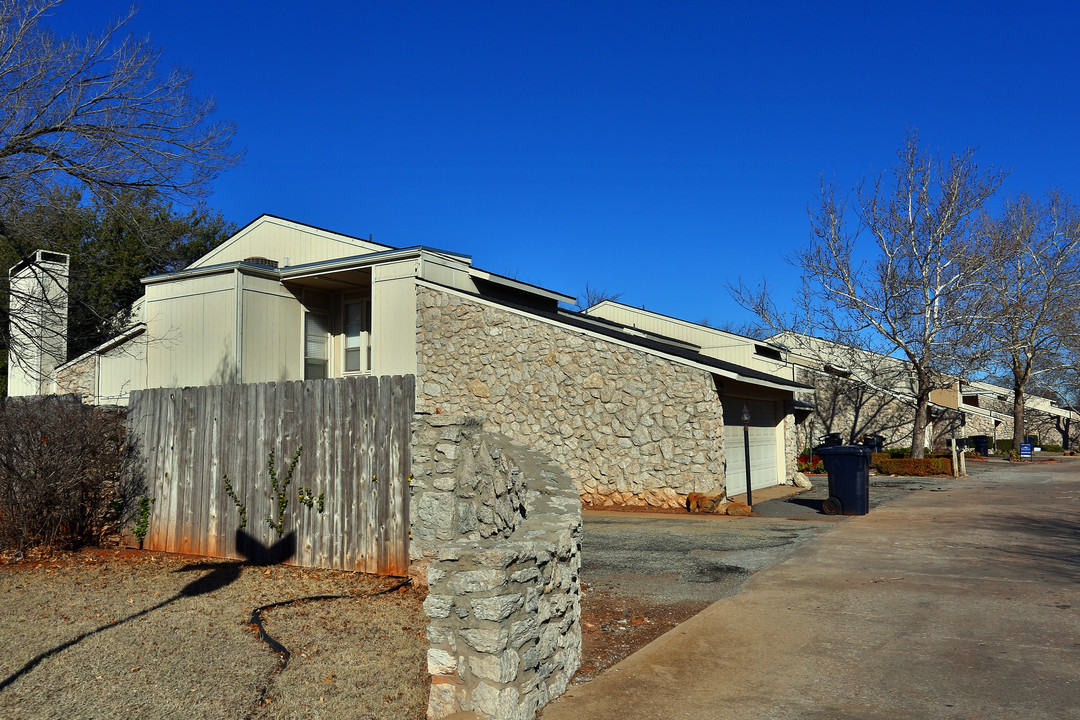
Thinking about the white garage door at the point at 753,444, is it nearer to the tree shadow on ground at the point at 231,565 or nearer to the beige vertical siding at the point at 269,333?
the beige vertical siding at the point at 269,333

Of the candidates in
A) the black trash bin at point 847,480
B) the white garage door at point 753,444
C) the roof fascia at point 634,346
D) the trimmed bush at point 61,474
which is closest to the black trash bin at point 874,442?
the white garage door at point 753,444

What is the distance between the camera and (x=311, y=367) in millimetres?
17781

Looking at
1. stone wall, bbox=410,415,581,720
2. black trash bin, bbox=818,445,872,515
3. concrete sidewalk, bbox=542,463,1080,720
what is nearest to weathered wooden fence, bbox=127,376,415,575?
stone wall, bbox=410,415,581,720

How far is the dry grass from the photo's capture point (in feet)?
14.9

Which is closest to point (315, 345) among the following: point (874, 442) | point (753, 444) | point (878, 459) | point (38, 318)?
point (38, 318)

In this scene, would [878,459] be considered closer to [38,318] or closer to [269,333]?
[269,333]

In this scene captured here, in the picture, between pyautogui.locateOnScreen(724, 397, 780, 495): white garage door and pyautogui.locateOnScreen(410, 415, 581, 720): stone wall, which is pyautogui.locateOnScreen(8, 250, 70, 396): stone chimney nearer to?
pyautogui.locateOnScreen(410, 415, 581, 720): stone wall

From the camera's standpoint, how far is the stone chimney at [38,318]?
1036 centimetres

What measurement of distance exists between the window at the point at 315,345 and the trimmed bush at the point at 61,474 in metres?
8.04

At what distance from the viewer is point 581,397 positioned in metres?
15.8

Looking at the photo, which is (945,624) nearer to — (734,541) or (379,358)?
(734,541)

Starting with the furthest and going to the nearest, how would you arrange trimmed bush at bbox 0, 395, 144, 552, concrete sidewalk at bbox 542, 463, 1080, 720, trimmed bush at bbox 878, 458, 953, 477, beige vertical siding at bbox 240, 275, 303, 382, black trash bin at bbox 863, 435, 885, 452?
black trash bin at bbox 863, 435, 885, 452 → trimmed bush at bbox 878, 458, 953, 477 → beige vertical siding at bbox 240, 275, 303, 382 → trimmed bush at bbox 0, 395, 144, 552 → concrete sidewalk at bbox 542, 463, 1080, 720

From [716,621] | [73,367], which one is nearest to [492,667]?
[716,621]

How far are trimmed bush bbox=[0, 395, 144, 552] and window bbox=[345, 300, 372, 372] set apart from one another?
860cm
